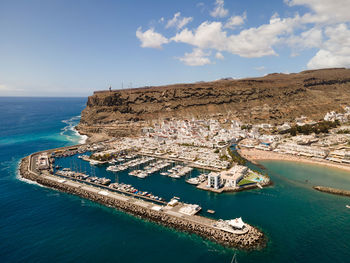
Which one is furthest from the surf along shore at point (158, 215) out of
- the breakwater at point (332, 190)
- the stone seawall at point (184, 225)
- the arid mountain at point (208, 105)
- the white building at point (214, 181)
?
the arid mountain at point (208, 105)

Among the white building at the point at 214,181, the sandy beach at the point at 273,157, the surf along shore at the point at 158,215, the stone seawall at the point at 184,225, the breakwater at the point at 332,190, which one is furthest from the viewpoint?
the sandy beach at the point at 273,157

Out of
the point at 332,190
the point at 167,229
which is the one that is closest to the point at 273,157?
the point at 332,190

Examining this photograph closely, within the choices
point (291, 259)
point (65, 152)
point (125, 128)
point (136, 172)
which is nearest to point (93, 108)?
point (125, 128)

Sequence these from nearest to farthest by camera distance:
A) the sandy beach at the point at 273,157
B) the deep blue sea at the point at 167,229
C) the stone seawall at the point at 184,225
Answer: the deep blue sea at the point at 167,229
the stone seawall at the point at 184,225
the sandy beach at the point at 273,157

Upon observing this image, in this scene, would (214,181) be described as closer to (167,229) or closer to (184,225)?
(184,225)

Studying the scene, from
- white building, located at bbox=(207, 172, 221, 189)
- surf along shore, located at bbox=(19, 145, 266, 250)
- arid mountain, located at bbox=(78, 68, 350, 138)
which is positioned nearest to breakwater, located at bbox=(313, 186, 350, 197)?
white building, located at bbox=(207, 172, 221, 189)

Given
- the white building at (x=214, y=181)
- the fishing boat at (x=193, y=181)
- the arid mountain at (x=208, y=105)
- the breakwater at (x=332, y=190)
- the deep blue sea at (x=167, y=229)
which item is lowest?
the deep blue sea at (x=167, y=229)

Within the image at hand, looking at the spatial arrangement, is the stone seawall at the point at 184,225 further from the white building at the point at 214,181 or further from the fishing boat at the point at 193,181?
the fishing boat at the point at 193,181
